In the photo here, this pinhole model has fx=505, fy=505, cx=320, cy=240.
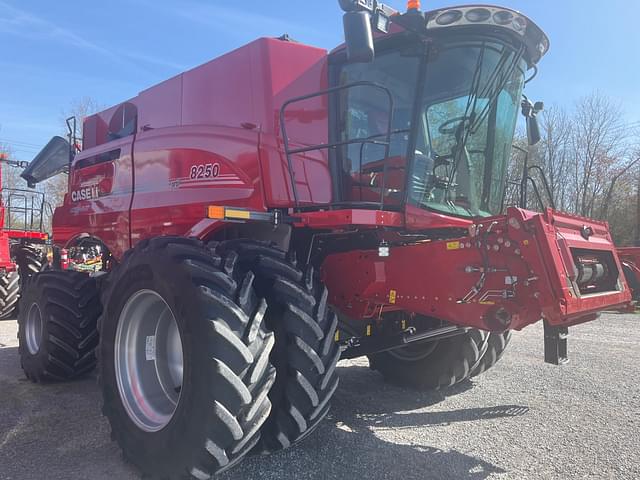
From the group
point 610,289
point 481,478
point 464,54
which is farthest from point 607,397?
point 464,54

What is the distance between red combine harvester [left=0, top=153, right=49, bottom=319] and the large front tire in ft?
21.3

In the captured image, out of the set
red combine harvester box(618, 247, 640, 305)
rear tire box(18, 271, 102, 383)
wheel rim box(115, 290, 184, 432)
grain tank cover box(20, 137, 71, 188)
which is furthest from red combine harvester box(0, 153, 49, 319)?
red combine harvester box(618, 247, 640, 305)

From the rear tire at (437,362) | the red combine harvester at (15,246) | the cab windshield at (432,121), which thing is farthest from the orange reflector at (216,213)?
the red combine harvester at (15,246)

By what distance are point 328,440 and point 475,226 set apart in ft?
5.84

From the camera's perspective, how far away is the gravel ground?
3.07m

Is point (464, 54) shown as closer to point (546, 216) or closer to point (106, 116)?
point (546, 216)

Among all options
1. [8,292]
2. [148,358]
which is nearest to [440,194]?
[148,358]

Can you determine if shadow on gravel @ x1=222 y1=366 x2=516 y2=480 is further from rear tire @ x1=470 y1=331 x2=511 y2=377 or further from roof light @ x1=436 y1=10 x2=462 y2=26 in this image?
roof light @ x1=436 y1=10 x2=462 y2=26

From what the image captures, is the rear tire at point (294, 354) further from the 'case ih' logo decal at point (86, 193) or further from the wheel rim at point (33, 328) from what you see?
the wheel rim at point (33, 328)

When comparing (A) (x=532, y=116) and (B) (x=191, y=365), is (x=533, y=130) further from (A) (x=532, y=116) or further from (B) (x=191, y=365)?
(B) (x=191, y=365)

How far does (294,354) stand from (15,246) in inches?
393

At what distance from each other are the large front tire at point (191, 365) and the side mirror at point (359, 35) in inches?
54.7

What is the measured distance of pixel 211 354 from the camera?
259 centimetres

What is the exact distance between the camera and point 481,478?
2982 mm
